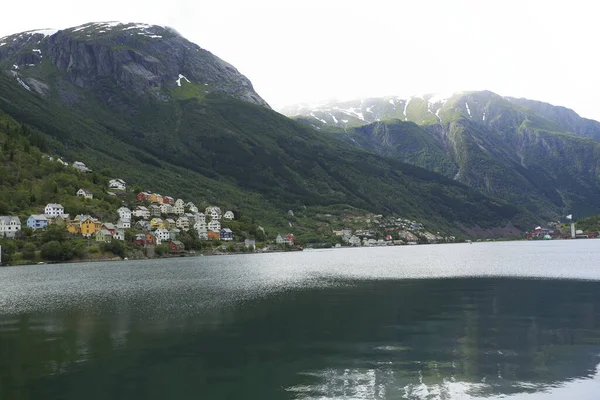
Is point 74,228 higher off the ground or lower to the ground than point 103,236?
higher

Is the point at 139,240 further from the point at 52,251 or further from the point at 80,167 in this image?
the point at 80,167

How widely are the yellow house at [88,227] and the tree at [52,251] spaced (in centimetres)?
1703

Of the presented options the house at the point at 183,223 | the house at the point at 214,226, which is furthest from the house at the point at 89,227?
the house at the point at 214,226

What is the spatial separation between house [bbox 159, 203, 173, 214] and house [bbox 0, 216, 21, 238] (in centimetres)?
6144

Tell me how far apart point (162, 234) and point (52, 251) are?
4125 centimetres

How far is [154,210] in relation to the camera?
7185 inches

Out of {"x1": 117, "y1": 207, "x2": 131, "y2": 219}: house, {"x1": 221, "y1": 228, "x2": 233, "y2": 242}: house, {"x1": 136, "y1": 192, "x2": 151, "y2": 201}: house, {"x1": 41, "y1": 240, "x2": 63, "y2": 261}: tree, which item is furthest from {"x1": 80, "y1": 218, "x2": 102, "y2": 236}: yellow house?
{"x1": 221, "y1": 228, "x2": 233, "y2": 242}: house

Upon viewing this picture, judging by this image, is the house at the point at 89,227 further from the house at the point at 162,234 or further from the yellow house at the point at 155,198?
the yellow house at the point at 155,198

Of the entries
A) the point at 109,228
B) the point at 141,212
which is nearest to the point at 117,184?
the point at 141,212

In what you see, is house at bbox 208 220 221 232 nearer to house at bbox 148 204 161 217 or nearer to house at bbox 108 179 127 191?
house at bbox 148 204 161 217

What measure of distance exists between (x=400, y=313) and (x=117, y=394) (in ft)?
90.6

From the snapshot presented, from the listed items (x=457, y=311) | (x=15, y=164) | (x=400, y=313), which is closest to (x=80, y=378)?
(x=400, y=313)

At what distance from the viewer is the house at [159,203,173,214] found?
606 ft

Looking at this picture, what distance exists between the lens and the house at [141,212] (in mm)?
170250
